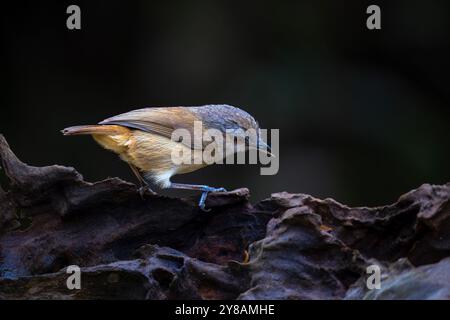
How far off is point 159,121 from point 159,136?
0.40 ft

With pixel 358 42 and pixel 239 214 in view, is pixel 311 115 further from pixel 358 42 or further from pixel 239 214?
pixel 239 214

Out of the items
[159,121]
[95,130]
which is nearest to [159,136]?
[159,121]

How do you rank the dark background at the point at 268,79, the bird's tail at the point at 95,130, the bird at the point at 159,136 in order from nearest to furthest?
the bird's tail at the point at 95,130
the bird at the point at 159,136
the dark background at the point at 268,79

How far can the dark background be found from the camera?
7699mm

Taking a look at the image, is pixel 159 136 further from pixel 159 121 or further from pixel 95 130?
pixel 95 130

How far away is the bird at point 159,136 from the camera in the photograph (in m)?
4.88

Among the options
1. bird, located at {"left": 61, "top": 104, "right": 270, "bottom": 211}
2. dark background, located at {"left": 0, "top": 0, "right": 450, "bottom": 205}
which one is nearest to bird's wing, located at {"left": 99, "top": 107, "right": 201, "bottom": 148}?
bird, located at {"left": 61, "top": 104, "right": 270, "bottom": 211}

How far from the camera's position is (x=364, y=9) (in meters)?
7.63

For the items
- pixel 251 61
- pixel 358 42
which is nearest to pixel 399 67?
pixel 358 42

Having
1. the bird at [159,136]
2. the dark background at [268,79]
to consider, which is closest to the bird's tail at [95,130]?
the bird at [159,136]

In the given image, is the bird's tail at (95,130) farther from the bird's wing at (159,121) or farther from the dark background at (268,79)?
the dark background at (268,79)

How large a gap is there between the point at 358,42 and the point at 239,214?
412cm

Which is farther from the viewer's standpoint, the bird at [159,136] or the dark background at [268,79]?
the dark background at [268,79]

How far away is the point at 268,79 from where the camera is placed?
777cm
